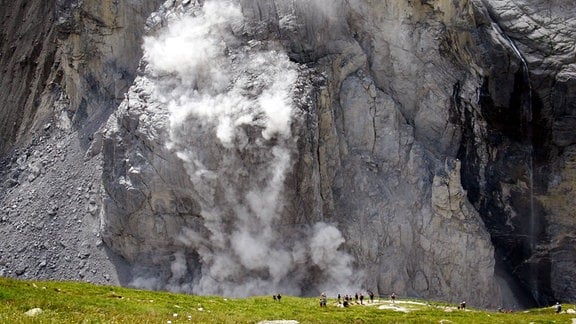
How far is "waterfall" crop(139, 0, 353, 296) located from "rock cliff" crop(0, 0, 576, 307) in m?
0.15

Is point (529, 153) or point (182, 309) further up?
point (529, 153)

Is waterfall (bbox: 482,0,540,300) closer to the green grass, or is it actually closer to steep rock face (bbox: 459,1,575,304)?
steep rock face (bbox: 459,1,575,304)

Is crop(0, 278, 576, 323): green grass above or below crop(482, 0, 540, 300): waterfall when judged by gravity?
below

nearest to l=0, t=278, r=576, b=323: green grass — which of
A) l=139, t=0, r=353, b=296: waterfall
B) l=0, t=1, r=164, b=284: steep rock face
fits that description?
l=139, t=0, r=353, b=296: waterfall

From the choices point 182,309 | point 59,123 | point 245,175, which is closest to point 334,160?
point 245,175

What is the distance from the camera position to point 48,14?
62.4 meters

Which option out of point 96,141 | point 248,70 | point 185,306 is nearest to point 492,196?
point 248,70

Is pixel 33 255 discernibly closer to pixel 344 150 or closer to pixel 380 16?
pixel 344 150

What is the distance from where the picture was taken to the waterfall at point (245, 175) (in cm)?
4603

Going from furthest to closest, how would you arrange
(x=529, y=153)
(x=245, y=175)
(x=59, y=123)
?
(x=59, y=123)
(x=529, y=153)
(x=245, y=175)

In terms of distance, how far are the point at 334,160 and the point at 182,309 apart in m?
23.0

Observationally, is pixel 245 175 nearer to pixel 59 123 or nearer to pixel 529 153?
pixel 59 123

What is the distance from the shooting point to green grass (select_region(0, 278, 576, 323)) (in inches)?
852

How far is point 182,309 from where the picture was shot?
92.9 feet
